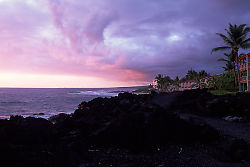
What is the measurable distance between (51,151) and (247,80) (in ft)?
113

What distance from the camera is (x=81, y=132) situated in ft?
23.2

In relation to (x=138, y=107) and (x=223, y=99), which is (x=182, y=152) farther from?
(x=223, y=99)

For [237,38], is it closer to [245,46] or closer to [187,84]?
[245,46]

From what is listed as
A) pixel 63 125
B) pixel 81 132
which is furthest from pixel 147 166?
pixel 63 125

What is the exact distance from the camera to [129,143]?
5.69 meters

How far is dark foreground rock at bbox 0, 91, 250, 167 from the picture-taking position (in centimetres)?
429

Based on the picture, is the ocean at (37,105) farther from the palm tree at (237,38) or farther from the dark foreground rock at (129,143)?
the palm tree at (237,38)

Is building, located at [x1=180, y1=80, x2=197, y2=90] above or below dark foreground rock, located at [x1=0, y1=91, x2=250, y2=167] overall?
above

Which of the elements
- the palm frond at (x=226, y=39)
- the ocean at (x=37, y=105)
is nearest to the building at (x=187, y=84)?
the palm frond at (x=226, y=39)

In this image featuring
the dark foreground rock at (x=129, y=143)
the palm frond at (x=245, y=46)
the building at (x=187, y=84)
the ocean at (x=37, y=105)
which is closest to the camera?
the dark foreground rock at (x=129, y=143)

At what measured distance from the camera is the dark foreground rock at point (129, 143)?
4.29 meters

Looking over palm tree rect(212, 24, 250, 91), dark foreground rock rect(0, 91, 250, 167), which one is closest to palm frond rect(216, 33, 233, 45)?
palm tree rect(212, 24, 250, 91)

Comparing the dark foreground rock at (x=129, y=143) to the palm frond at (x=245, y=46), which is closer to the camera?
the dark foreground rock at (x=129, y=143)

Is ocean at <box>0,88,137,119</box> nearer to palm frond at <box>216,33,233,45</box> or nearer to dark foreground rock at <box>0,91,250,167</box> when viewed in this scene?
dark foreground rock at <box>0,91,250,167</box>
